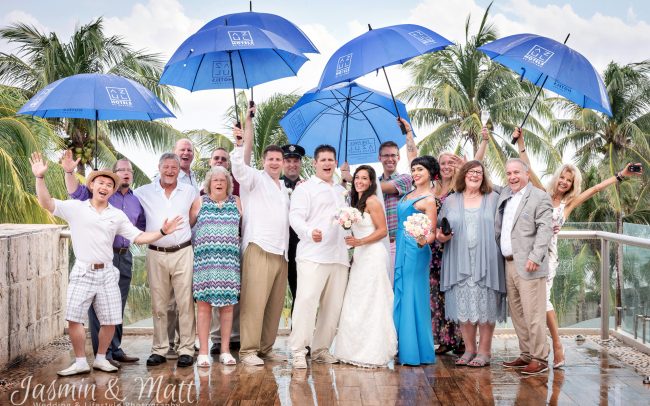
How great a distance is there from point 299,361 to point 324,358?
293 millimetres

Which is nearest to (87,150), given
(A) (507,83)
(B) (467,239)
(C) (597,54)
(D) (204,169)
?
(D) (204,169)

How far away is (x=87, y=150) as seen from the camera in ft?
79.7

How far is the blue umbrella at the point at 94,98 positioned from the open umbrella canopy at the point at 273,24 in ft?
2.94

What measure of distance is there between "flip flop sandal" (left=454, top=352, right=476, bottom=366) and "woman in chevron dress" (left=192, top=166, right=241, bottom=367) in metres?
1.89

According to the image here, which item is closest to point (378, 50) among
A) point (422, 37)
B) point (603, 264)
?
point (422, 37)

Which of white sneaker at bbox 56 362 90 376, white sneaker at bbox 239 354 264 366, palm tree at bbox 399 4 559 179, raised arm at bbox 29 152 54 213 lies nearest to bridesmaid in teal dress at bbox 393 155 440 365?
white sneaker at bbox 239 354 264 366

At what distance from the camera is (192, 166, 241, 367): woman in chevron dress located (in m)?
6.83

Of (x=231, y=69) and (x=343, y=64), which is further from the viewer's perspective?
(x=231, y=69)

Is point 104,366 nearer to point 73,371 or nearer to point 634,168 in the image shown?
point 73,371

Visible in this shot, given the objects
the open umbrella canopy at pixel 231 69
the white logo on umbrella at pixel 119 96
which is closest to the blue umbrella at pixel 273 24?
the open umbrella canopy at pixel 231 69

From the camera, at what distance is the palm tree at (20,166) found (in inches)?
542

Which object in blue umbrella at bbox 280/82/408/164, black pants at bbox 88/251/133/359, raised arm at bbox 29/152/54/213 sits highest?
blue umbrella at bbox 280/82/408/164

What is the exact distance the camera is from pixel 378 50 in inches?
260

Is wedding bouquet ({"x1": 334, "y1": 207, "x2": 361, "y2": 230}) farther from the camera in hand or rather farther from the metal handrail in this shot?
the metal handrail
